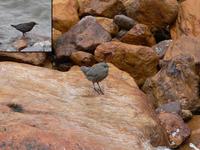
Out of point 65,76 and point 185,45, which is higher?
point 65,76

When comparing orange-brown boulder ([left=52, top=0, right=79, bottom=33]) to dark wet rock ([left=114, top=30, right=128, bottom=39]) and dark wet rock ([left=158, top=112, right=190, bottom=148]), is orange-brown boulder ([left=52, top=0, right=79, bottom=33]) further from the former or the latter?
dark wet rock ([left=158, top=112, right=190, bottom=148])

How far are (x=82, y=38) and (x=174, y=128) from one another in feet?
9.38

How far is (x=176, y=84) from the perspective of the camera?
805 cm

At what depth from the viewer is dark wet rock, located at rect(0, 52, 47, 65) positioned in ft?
26.9

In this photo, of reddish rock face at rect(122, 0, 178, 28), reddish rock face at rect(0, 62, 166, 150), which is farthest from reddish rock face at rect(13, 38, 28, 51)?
reddish rock face at rect(122, 0, 178, 28)

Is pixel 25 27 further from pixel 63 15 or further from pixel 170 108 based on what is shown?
pixel 63 15

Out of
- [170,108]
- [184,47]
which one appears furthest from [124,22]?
[170,108]

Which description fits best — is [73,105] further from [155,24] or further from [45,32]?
[155,24]

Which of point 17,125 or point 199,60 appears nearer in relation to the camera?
point 17,125

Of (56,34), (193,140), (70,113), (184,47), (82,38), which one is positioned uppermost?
(70,113)

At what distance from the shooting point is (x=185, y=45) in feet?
28.7

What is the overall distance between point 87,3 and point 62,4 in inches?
25.7

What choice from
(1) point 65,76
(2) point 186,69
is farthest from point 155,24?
(1) point 65,76

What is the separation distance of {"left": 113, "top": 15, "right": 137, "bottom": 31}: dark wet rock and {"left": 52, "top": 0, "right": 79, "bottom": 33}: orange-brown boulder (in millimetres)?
741
